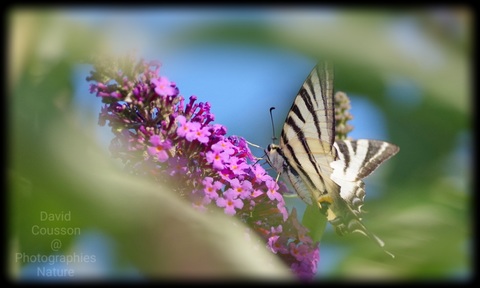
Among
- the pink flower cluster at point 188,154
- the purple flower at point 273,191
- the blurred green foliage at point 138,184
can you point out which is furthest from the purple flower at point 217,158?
the blurred green foliage at point 138,184

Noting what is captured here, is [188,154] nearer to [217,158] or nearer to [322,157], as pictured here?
[217,158]

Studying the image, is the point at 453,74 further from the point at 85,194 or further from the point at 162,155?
the point at 162,155

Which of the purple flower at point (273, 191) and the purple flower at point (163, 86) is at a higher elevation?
the purple flower at point (163, 86)

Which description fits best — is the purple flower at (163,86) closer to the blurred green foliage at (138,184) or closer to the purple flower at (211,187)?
the purple flower at (211,187)

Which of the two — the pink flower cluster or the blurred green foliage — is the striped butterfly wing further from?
the blurred green foliage

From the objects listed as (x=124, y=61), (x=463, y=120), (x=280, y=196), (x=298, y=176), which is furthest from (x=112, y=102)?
(x=463, y=120)

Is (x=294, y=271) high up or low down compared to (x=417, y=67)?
down

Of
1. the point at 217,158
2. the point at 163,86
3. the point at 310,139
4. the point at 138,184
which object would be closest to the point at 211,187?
the point at 217,158
